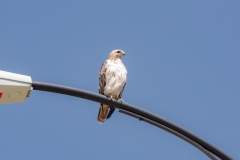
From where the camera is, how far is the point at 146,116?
5.67m

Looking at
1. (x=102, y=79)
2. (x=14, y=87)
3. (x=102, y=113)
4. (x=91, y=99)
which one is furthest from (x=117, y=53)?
(x=14, y=87)

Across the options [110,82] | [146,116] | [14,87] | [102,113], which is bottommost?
[14,87]

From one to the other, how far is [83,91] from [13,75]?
0.89 meters

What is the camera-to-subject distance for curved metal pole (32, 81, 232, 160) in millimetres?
5434

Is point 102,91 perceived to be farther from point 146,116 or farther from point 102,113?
point 146,116

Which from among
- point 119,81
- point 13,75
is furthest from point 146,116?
point 119,81

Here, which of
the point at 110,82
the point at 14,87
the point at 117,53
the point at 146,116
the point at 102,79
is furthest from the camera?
the point at 117,53

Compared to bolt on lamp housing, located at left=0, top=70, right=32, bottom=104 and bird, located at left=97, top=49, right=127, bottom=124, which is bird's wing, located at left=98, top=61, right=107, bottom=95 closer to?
bird, located at left=97, top=49, right=127, bottom=124

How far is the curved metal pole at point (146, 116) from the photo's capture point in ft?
17.8

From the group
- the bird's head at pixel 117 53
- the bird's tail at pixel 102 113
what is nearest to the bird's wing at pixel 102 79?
the bird's tail at pixel 102 113

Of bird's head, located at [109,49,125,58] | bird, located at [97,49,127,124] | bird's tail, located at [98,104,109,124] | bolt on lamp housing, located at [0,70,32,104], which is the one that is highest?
bird's head, located at [109,49,125,58]

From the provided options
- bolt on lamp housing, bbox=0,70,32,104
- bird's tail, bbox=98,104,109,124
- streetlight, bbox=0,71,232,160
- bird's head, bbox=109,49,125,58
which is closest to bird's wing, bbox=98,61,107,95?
bird's tail, bbox=98,104,109,124

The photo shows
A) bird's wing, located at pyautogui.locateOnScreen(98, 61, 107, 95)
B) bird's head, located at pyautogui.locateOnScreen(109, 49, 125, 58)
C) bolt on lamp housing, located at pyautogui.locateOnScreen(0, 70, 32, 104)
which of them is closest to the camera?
bolt on lamp housing, located at pyautogui.locateOnScreen(0, 70, 32, 104)

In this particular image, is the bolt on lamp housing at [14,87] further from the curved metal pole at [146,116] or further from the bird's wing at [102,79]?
the bird's wing at [102,79]
